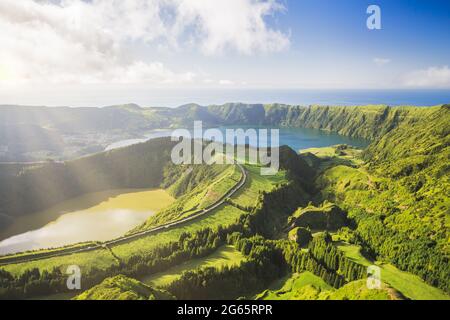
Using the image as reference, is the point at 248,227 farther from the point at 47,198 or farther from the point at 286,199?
the point at 47,198

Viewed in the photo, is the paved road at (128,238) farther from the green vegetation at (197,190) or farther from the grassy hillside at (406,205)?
the grassy hillside at (406,205)

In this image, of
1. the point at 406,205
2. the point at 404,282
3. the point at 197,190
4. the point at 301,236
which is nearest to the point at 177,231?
the point at 301,236

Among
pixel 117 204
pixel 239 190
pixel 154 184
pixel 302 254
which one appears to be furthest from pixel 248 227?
pixel 154 184

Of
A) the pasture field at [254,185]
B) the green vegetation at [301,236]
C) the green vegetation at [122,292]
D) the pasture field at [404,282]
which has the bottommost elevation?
the pasture field at [404,282]

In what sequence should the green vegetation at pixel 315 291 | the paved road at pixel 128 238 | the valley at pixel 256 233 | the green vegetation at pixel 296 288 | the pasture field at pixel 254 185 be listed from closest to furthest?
the green vegetation at pixel 315 291 → the green vegetation at pixel 296 288 → the valley at pixel 256 233 → the paved road at pixel 128 238 → the pasture field at pixel 254 185

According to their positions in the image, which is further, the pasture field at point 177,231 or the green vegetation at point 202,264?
the pasture field at point 177,231

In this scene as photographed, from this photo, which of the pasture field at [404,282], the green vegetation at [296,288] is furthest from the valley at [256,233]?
the pasture field at [404,282]

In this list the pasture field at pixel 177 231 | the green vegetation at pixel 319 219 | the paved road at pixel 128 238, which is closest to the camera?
the paved road at pixel 128 238
